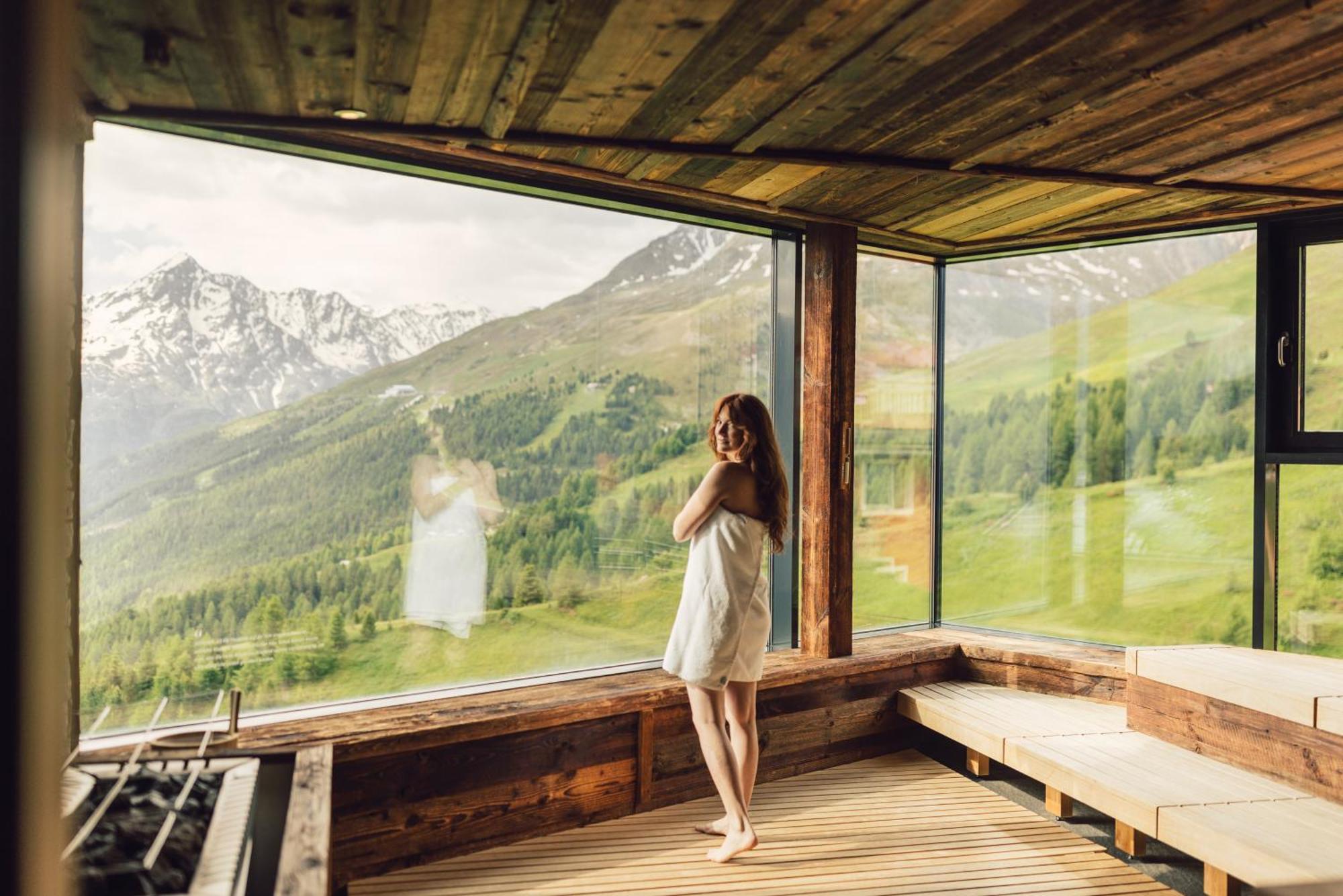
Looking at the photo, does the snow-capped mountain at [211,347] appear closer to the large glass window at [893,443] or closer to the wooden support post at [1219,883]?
the large glass window at [893,443]

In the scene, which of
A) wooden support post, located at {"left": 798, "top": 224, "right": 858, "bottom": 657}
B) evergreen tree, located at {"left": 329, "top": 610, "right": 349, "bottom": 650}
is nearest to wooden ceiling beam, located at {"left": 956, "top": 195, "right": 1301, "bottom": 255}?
wooden support post, located at {"left": 798, "top": 224, "right": 858, "bottom": 657}

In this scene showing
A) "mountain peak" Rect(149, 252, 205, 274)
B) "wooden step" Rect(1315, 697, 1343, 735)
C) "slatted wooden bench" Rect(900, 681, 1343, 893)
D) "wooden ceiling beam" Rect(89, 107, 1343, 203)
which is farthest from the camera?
"wooden step" Rect(1315, 697, 1343, 735)

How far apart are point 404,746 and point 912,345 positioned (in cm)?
313

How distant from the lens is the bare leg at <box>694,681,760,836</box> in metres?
3.23

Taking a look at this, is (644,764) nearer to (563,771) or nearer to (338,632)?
(563,771)

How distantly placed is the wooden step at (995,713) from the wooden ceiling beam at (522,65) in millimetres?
2876

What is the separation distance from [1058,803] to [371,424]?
9.38 ft

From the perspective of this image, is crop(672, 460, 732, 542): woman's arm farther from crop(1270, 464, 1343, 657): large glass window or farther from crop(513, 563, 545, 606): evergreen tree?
crop(1270, 464, 1343, 657): large glass window

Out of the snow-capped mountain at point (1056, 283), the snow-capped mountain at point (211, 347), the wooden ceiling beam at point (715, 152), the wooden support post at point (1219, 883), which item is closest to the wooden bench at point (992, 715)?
the wooden support post at point (1219, 883)

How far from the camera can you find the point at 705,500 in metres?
3.17

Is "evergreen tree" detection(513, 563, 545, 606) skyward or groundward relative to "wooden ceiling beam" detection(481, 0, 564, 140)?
groundward

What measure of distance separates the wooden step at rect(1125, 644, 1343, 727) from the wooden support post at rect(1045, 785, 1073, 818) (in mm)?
585

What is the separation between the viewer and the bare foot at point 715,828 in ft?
10.6

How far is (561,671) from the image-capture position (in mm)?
3623
